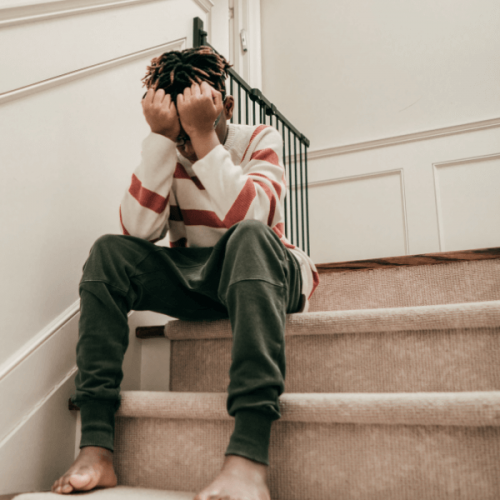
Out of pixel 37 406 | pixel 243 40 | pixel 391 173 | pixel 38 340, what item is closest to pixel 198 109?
pixel 38 340

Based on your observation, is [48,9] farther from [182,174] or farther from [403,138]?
[403,138]

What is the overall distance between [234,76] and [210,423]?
1.38 meters

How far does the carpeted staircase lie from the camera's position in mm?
682

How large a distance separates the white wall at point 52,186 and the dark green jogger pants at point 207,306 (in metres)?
0.16

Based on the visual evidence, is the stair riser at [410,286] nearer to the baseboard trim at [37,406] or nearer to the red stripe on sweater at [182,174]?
the red stripe on sweater at [182,174]

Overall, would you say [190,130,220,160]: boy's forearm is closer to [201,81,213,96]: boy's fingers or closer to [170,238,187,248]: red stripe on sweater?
[201,81,213,96]: boy's fingers

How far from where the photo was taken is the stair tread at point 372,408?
0.67 meters

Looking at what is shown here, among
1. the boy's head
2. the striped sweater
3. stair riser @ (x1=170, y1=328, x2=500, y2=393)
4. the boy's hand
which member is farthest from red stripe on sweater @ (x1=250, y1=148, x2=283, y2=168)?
stair riser @ (x1=170, y1=328, x2=500, y2=393)

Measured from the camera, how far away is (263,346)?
0.72 m

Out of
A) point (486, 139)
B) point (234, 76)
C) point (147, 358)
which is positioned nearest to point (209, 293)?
point (147, 358)

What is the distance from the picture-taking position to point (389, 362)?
3.02 feet

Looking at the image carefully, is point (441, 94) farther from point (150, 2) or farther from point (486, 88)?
point (150, 2)

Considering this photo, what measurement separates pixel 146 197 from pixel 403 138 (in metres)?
1.82

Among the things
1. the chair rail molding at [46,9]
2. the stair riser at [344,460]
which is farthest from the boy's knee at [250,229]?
the chair rail molding at [46,9]
